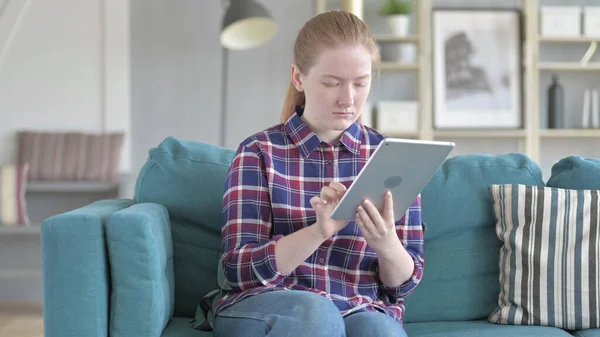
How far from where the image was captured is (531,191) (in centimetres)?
207

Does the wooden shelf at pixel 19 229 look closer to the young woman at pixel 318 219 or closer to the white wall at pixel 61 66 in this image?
the white wall at pixel 61 66

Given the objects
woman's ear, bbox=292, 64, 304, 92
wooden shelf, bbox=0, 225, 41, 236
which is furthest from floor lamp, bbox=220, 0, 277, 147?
woman's ear, bbox=292, 64, 304, 92

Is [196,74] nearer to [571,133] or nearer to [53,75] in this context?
[53,75]

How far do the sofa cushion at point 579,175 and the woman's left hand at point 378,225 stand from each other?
0.71 meters

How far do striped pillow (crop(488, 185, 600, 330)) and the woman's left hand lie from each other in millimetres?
516

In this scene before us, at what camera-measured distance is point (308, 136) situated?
183cm

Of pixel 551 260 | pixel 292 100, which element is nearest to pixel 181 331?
pixel 292 100

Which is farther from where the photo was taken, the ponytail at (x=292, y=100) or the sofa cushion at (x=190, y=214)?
the sofa cushion at (x=190, y=214)

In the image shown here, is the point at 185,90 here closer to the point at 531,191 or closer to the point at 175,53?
the point at 175,53

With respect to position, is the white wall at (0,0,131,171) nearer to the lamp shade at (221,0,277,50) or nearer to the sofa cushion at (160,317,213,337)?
the lamp shade at (221,0,277,50)

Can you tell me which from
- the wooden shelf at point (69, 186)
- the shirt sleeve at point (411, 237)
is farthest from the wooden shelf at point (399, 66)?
the shirt sleeve at point (411, 237)

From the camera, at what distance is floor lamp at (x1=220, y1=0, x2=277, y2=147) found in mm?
4227

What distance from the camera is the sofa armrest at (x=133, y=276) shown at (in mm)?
1700

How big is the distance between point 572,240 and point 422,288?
40cm
